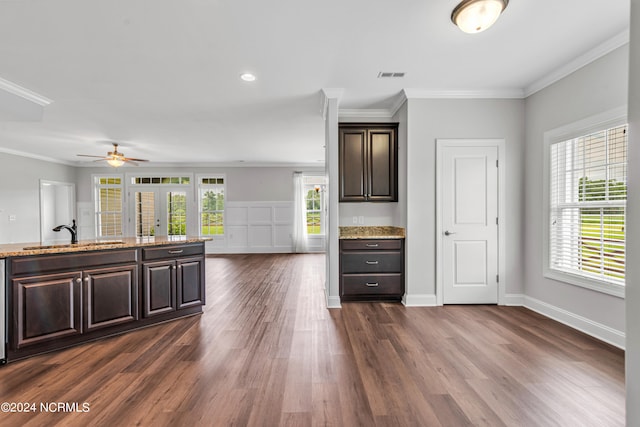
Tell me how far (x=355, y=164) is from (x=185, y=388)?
3.11 m

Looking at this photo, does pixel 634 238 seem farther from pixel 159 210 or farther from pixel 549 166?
pixel 159 210

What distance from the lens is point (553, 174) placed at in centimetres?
316

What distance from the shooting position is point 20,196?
6551 mm

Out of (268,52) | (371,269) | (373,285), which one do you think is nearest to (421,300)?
(373,285)

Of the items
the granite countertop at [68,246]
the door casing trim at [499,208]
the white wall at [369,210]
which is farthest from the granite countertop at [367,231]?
the granite countertop at [68,246]

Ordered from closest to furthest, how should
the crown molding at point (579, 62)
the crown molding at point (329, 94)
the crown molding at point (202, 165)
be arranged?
the crown molding at point (579, 62) < the crown molding at point (329, 94) < the crown molding at point (202, 165)

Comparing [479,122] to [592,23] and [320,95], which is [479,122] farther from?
[320,95]

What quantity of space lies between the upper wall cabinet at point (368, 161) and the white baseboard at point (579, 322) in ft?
6.75

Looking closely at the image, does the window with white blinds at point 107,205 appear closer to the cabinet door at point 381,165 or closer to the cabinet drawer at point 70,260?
the cabinet drawer at point 70,260

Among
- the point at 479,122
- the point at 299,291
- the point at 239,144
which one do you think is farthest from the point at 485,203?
the point at 239,144

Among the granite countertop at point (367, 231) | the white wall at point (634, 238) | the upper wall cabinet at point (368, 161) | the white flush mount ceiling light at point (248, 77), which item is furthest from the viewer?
the granite countertop at point (367, 231)

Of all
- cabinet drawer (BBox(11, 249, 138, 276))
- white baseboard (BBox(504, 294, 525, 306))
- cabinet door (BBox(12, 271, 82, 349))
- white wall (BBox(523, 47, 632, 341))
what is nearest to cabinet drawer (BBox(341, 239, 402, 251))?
white baseboard (BBox(504, 294, 525, 306))

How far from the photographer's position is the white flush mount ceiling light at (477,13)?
1965 mm

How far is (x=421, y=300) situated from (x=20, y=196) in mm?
8792
